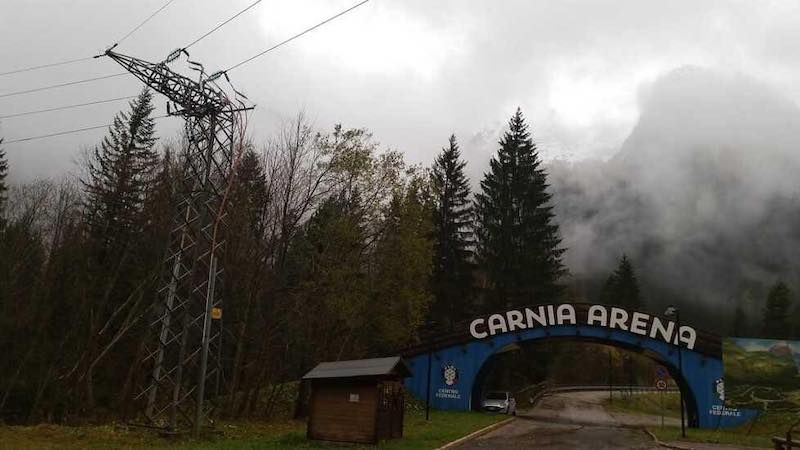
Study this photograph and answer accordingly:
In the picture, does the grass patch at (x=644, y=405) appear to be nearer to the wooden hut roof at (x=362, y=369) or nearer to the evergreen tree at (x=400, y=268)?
the evergreen tree at (x=400, y=268)

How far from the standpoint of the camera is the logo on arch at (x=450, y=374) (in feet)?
116

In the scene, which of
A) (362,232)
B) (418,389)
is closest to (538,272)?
(418,389)

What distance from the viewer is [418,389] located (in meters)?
36.1

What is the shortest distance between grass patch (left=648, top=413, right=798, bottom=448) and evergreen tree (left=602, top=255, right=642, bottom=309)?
1981 inches

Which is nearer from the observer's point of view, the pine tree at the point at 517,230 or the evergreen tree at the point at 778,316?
the pine tree at the point at 517,230

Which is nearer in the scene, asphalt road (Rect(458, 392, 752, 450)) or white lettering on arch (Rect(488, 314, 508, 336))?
asphalt road (Rect(458, 392, 752, 450))

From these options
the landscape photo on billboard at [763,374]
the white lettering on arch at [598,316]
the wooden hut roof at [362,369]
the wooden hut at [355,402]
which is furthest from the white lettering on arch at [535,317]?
the wooden hut at [355,402]

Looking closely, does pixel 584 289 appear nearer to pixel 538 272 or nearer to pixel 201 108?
pixel 538 272

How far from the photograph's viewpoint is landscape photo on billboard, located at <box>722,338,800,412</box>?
28.9m

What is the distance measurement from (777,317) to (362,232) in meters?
70.4

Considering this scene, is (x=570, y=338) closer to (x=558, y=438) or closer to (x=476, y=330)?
(x=476, y=330)

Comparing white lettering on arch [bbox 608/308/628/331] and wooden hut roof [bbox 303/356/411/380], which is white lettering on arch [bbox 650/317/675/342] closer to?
white lettering on arch [bbox 608/308/628/331]

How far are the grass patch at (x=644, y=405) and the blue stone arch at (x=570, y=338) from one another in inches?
715

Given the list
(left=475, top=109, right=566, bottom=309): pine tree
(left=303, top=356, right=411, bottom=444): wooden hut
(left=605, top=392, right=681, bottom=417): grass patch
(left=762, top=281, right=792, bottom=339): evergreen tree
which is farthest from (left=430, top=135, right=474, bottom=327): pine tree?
(left=762, top=281, right=792, bottom=339): evergreen tree
